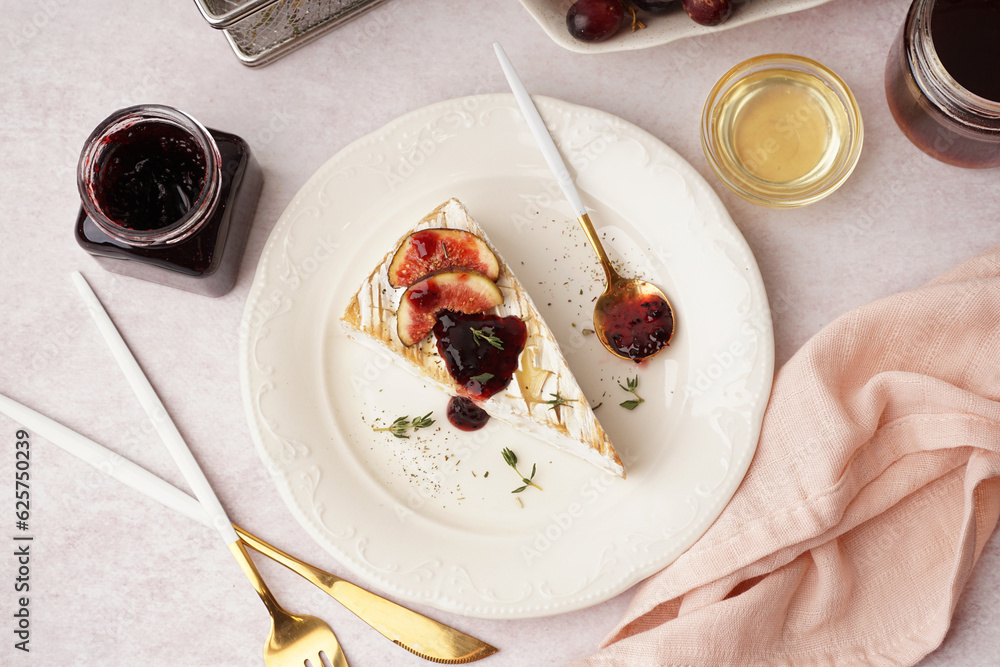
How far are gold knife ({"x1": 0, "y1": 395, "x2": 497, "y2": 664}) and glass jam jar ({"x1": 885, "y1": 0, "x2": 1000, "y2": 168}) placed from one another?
2.75m

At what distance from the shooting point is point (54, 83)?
289 centimetres

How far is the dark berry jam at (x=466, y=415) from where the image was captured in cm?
276

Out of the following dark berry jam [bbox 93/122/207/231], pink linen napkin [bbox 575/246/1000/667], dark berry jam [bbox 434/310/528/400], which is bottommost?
pink linen napkin [bbox 575/246/1000/667]

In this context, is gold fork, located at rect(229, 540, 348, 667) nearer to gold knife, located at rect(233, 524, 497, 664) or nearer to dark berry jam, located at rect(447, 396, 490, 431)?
gold knife, located at rect(233, 524, 497, 664)

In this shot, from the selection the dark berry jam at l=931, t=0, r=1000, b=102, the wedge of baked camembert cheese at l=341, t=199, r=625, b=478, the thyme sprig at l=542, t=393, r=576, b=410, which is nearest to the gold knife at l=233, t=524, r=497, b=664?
the wedge of baked camembert cheese at l=341, t=199, r=625, b=478

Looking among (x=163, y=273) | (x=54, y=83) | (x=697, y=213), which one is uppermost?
(x=54, y=83)

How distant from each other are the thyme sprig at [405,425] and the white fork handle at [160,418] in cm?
78

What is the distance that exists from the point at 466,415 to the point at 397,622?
0.91m

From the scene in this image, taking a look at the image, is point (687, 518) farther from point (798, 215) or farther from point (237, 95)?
point (237, 95)

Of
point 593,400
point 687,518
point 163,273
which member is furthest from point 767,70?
point 163,273

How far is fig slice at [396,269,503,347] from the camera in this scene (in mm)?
2596

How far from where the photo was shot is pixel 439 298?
8.54 feet

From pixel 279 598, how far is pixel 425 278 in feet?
4.97

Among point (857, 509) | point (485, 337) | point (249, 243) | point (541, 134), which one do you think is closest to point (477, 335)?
point (485, 337)
